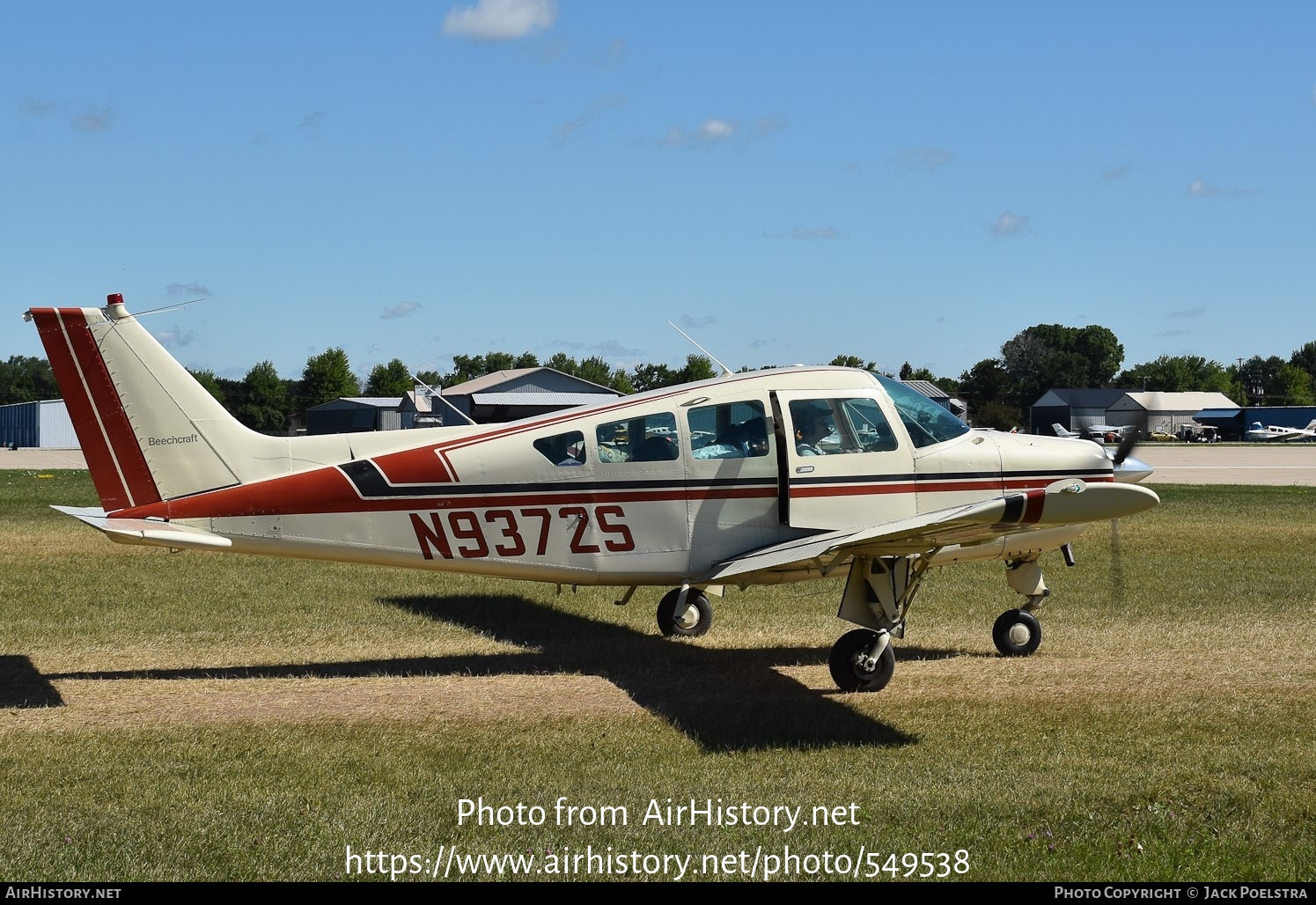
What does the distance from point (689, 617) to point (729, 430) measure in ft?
10.4

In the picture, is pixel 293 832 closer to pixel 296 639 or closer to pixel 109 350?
pixel 109 350

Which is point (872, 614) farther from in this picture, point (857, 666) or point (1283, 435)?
point (1283, 435)

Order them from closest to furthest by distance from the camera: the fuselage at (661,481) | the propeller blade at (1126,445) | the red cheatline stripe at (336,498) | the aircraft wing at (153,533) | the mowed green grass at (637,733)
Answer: the mowed green grass at (637,733) < the aircraft wing at (153,533) < the red cheatline stripe at (336,498) < the propeller blade at (1126,445) < the fuselage at (661,481)

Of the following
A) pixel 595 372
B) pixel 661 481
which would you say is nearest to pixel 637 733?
pixel 661 481

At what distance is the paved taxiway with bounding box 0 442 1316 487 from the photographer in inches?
1690

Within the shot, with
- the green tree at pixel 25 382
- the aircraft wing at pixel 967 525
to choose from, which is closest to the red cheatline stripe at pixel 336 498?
the aircraft wing at pixel 967 525

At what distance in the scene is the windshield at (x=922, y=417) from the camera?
35.3ft

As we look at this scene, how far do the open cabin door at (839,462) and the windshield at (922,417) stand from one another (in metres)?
0.18

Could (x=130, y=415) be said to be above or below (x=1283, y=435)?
above

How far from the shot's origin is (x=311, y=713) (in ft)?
30.6

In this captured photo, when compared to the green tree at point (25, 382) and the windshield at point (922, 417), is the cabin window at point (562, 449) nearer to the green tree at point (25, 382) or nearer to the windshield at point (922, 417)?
the windshield at point (922, 417)

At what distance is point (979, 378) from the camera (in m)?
115

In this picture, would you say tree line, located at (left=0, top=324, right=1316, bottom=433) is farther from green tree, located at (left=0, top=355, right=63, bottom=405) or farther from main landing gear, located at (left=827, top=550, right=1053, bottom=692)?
main landing gear, located at (left=827, top=550, right=1053, bottom=692)
